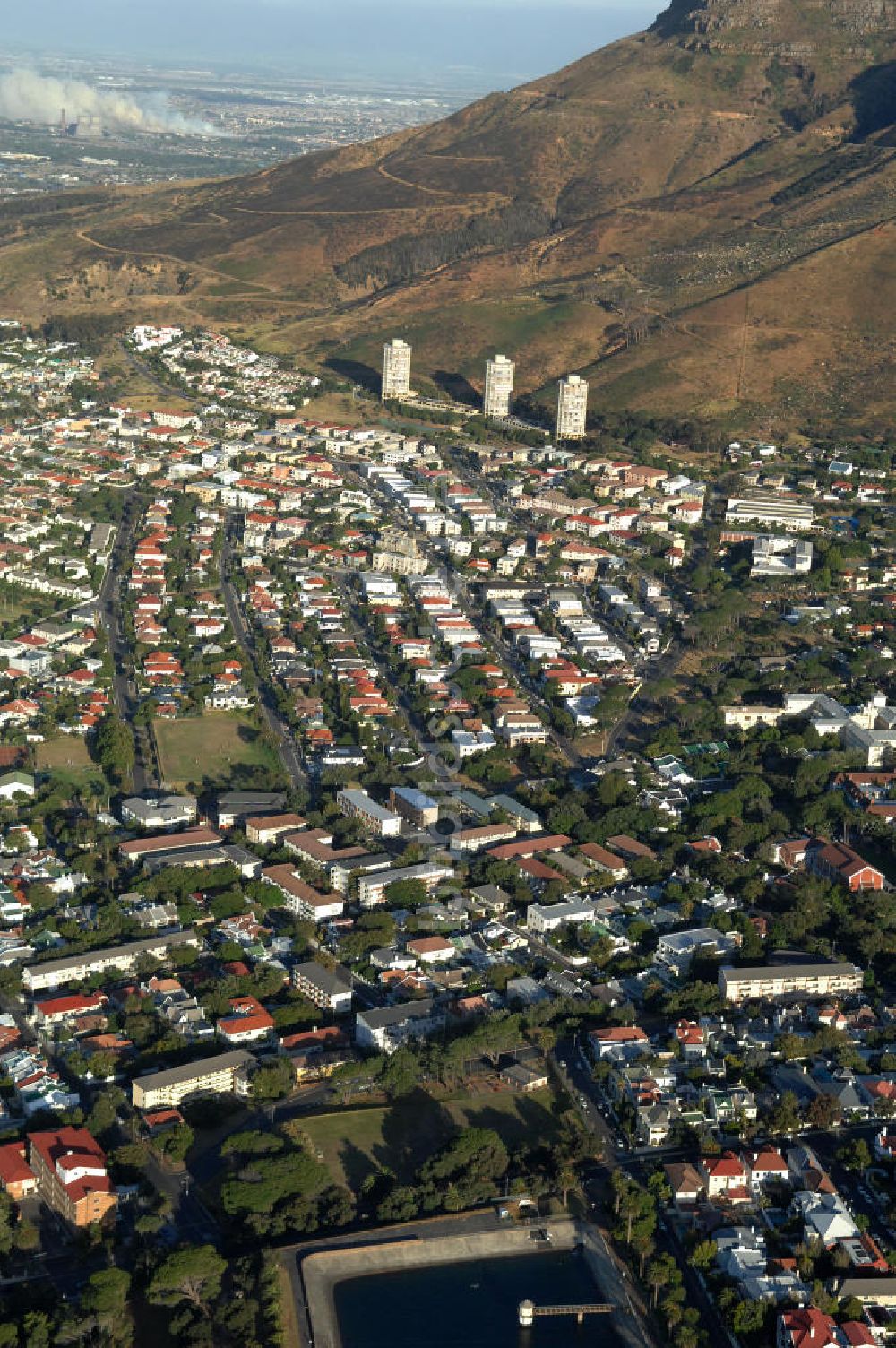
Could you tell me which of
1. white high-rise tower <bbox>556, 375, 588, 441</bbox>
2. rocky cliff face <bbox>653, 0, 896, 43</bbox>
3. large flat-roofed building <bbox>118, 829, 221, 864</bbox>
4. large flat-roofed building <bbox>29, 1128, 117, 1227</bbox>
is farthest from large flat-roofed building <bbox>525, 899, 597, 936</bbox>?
rocky cliff face <bbox>653, 0, 896, 43</bbox>

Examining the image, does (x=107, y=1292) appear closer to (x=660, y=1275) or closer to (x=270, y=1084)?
(x=270, y=1084)

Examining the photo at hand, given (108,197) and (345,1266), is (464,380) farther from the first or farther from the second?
(345,1266)

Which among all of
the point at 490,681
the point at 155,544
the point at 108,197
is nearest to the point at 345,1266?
the point at 490,681

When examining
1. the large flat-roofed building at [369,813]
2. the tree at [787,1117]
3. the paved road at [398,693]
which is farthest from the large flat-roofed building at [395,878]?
the tree at [787,1117]

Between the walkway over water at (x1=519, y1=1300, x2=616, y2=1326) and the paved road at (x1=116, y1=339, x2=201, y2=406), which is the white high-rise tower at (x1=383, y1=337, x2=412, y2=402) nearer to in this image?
the paved road at (x1=116, y1=339, x2=201, y2=406)

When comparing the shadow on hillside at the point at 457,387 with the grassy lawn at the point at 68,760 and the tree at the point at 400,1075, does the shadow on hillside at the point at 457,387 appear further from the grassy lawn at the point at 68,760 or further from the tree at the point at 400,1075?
the tree at the point at 400,1075

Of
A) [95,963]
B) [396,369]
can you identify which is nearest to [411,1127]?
[95,963]
